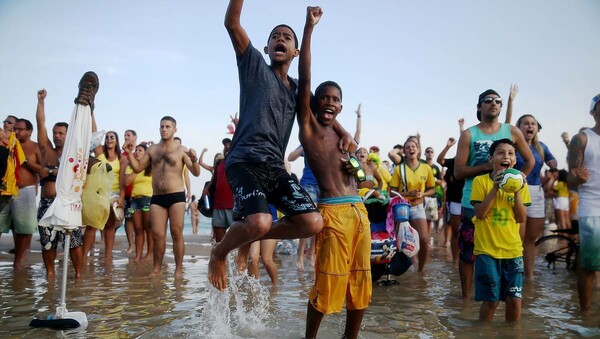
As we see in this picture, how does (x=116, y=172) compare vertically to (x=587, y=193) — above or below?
above

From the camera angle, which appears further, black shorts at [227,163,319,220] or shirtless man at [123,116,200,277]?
shirtless man at [123,116,200,277]

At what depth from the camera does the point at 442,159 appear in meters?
8.91

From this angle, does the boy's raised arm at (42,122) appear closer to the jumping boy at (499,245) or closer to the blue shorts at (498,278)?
the jumping boy at (499,245)

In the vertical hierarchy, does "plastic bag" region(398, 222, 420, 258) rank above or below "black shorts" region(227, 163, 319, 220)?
below

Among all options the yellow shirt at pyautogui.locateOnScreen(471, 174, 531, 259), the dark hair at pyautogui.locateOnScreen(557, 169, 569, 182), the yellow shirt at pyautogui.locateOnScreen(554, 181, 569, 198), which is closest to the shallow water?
the yellow shirt at pyautogui.locateOnScreen(471, 174, 531, 259)

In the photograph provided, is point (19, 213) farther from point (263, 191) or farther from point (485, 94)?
point (485, 94)

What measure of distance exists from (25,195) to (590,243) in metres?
7.79

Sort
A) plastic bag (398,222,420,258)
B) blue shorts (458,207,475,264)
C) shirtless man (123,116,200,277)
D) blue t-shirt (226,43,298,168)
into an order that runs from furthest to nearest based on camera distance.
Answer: shirtless man (123,116,200,277) < plastic bag (398,222,420,258) < blue shorts (458,207,475,264) < blue t-shirt (226,43,298,168)

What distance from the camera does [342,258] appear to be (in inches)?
133

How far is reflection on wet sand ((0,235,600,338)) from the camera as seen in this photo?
379 centimetres

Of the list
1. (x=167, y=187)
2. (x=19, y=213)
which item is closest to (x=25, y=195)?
(x=19, y=213)

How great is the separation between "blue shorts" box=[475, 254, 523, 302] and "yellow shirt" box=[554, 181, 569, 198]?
1068cm

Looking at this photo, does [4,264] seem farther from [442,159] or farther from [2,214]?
[442,159]

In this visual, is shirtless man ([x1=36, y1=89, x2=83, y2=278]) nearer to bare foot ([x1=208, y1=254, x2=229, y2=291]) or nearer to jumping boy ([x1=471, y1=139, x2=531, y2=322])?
bare foot ([x1=208, y1=254, x2=229, y2=291])
